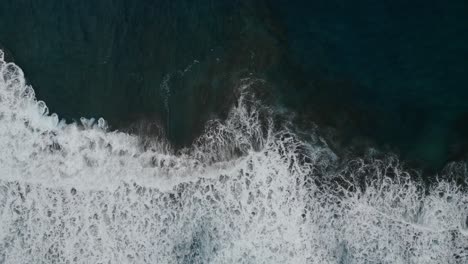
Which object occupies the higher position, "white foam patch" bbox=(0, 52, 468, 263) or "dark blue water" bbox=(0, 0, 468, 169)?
"dark blue water" bbox=(0, 0, 468, 169)

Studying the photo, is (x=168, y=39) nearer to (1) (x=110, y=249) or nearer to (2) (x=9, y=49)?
(2) (x=9, y=49)

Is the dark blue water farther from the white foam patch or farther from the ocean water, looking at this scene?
the white foam patch

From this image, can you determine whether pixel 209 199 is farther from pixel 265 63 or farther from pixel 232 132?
pixel 265 63

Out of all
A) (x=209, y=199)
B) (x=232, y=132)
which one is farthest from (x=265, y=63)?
(x=209, y=199)

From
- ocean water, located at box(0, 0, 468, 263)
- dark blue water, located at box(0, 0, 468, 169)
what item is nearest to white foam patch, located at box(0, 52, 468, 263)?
ocean water, located at box(0, 0, 468, 263)

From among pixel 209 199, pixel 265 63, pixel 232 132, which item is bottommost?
pixel 209 199

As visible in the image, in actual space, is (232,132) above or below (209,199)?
above
